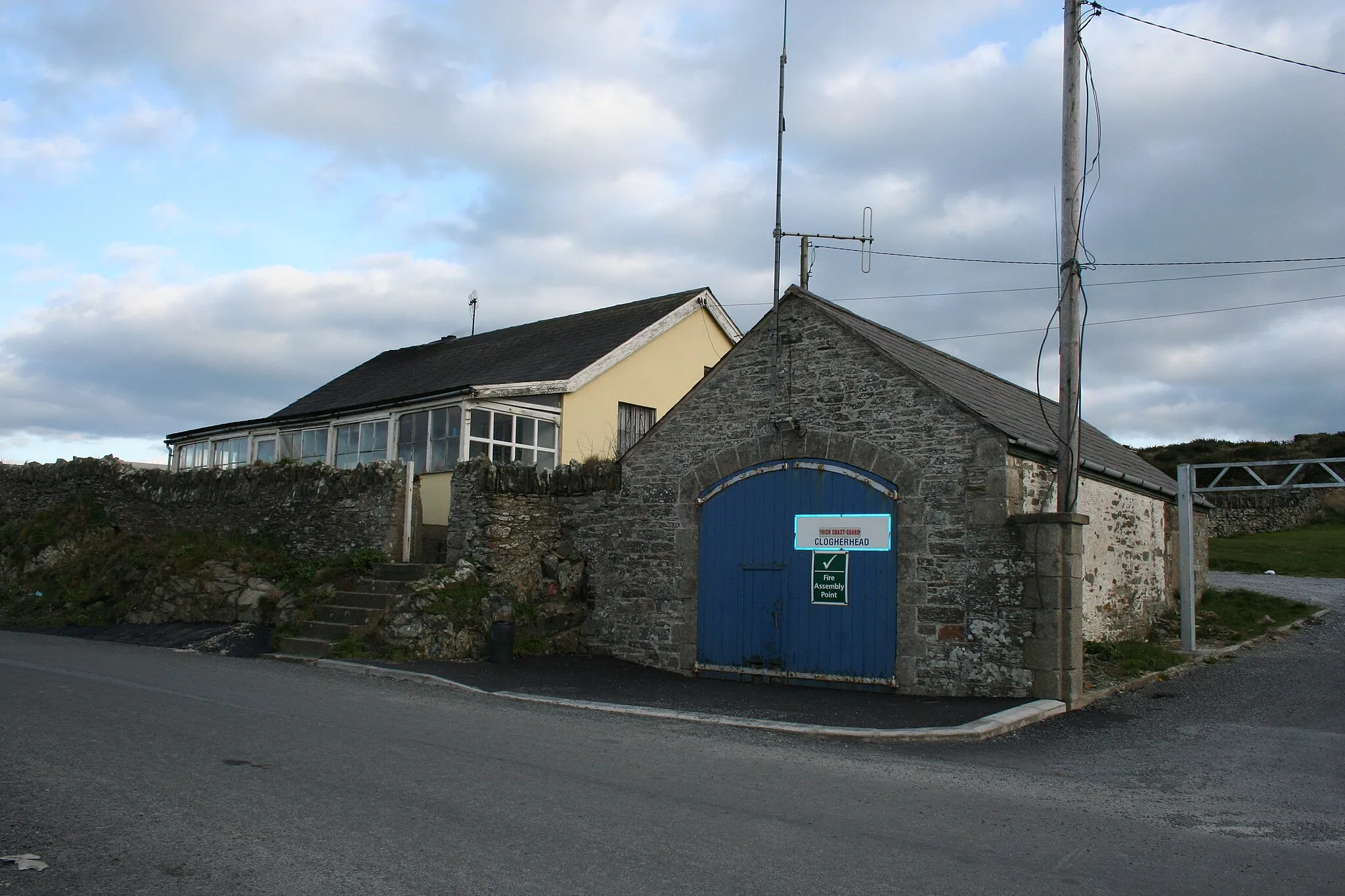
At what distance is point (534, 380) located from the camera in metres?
21.3

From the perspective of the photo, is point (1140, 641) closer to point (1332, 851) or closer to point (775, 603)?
point (775, 603)

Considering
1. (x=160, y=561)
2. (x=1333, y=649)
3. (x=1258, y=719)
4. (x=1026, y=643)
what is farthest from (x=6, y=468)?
(x=1333, y=649)

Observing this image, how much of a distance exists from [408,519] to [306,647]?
130 inches

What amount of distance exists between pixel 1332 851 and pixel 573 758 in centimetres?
497

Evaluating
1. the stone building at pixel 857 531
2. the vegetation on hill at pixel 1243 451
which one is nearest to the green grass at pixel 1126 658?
the stone building at pixel 857 531

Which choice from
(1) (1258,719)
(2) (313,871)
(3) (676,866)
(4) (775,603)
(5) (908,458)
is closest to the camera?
(2) (313,871)

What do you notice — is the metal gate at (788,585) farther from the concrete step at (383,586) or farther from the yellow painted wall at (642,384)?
the yellow painted wall at (642,384)

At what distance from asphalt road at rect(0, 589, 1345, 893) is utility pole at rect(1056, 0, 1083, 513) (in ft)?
9.37

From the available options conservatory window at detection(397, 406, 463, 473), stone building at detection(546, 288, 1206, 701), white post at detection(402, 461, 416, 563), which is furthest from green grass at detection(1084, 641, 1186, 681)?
conservatory window at detection(397, 406, 463, 473)

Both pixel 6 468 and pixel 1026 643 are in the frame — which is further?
pixel 6 468

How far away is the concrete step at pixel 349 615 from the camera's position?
46.6 feet

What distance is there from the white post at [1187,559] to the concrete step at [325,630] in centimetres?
1263

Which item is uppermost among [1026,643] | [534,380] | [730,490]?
[534,380]

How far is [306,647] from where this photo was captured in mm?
13953
